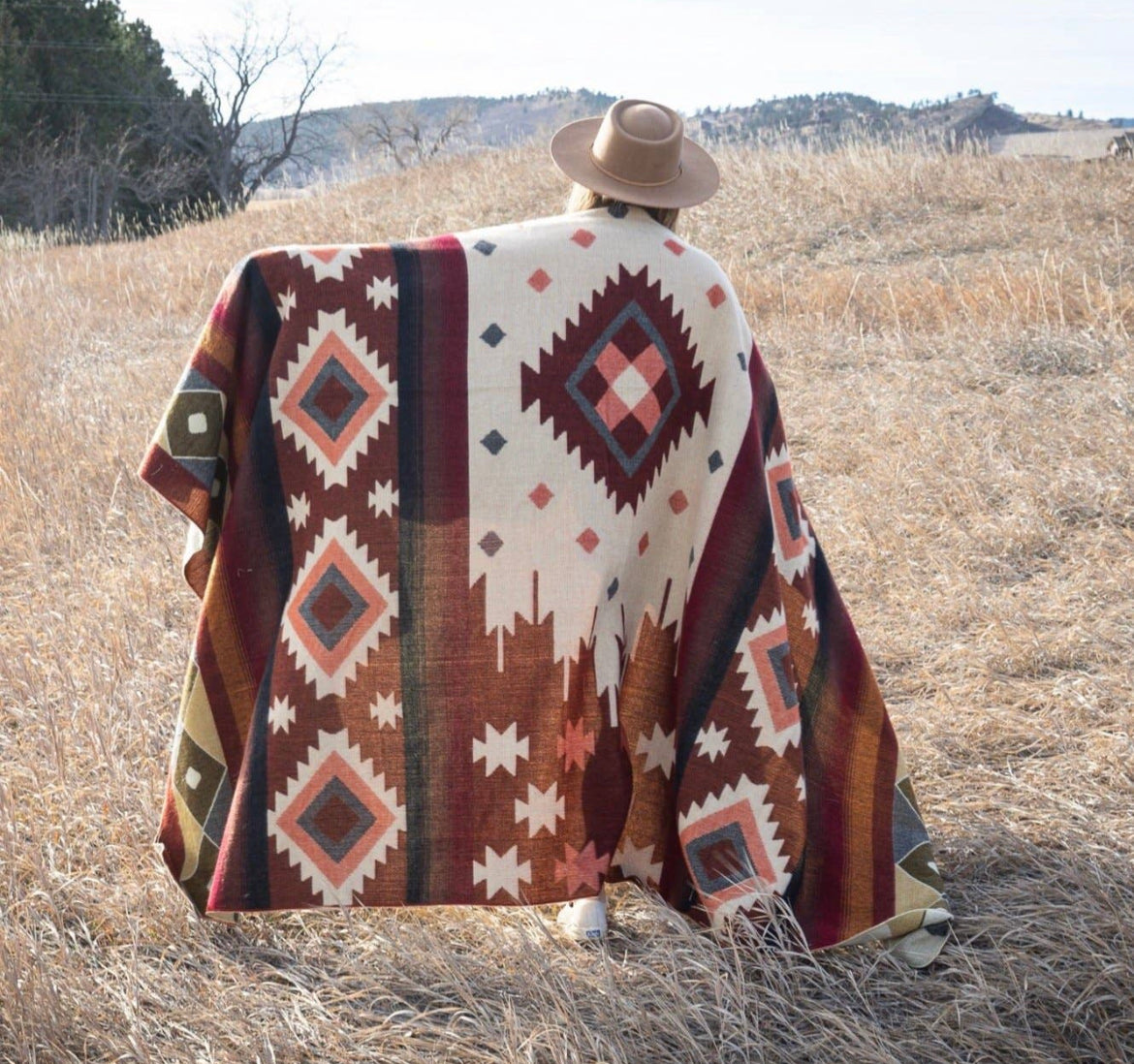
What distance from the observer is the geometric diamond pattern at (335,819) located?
1.96 m

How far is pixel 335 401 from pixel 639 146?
668 millimetres

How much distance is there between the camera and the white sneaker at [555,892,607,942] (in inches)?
83.3

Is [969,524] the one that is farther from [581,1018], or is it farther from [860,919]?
[581,1018]

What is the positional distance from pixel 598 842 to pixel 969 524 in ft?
8.30

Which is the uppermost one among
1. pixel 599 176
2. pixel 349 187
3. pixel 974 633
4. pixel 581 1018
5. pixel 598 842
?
pixel 349 187

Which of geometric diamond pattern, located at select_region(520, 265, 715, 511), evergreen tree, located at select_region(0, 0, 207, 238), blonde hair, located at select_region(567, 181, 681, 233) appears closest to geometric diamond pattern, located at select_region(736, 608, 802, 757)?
geometric diamond pattern, located at select_region(520, 265, 715, 511)

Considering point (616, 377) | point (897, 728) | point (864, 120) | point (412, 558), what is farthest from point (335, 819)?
point (864, 120)

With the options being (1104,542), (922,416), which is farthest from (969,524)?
(922,416)

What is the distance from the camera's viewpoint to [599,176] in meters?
2.02

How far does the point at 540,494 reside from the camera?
1942 millimetres

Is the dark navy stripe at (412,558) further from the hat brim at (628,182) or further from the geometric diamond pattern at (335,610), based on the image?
the hat brim at (628,182)

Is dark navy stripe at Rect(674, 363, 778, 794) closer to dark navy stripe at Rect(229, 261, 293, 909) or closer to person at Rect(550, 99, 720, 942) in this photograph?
person at Rect(550, 99, 720, 942)

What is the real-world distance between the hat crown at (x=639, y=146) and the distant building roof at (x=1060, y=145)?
1182 centimetres

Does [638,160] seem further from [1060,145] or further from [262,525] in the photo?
[1060,145]
